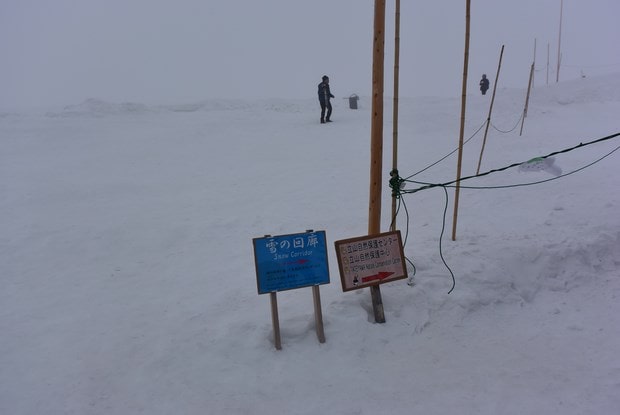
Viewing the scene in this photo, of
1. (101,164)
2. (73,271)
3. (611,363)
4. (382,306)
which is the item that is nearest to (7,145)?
(101,164)

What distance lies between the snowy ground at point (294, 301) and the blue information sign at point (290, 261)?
0.56 metres

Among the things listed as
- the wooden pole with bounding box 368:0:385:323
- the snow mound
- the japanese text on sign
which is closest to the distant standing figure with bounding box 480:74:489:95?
the snow mound

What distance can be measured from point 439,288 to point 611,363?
1.56 meters

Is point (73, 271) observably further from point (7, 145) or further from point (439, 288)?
point (7, 145)

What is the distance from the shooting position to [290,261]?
3.92m

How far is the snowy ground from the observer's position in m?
3.53

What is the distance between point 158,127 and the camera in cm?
1655

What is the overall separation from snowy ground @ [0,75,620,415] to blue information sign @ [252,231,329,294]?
1.82 ft

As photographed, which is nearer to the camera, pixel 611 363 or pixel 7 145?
pixel 611 363

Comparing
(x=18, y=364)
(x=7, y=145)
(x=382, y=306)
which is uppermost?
(x=7, y=145)

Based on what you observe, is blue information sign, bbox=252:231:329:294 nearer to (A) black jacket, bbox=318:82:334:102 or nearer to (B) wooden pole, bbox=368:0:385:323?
(B) wooden pole, bbox=368:0:385:323

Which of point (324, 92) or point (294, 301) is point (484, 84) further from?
point (294, 301)

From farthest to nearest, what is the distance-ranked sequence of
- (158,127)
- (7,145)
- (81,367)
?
1. (158,127)
2. (7,145)
3. (81,367)

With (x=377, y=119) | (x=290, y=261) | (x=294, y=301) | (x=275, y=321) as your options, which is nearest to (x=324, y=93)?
(x=377, y=119)
